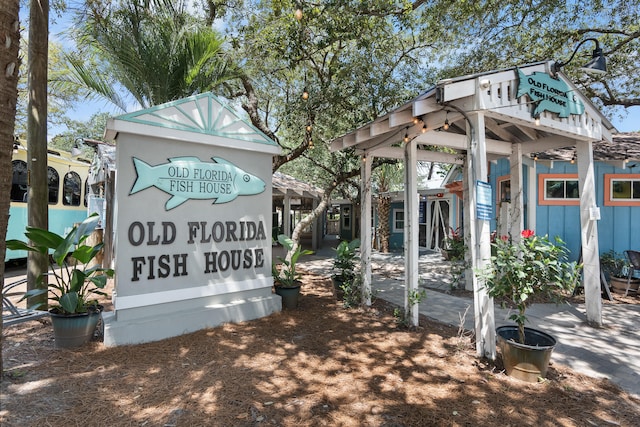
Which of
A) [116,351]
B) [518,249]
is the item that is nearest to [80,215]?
[116,351]

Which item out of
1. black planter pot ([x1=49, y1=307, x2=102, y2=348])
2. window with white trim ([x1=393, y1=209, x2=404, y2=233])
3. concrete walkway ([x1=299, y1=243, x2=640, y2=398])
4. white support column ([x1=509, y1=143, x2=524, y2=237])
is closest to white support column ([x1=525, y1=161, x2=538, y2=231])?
white support column ([x1=509, y1=143, x2=524, y2=237])

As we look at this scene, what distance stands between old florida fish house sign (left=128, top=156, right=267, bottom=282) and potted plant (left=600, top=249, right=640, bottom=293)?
6555 millimetres

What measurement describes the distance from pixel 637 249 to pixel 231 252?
781 cm

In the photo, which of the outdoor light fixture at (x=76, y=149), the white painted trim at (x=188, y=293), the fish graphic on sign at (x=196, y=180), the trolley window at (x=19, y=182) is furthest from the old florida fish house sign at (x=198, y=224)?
the outdoor light fixture at (x=76, y=149)

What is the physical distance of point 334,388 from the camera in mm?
2777

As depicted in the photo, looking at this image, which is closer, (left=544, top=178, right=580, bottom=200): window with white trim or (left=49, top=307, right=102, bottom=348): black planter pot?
(left=49, top=307, right=102, bottom=348): black planter pot

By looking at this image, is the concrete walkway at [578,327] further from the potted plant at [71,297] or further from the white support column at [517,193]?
the potted plant at [71,297]

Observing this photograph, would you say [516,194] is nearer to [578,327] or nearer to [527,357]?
[578,327]

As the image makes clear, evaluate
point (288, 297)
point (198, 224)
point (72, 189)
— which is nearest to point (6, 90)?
point (198, 224)

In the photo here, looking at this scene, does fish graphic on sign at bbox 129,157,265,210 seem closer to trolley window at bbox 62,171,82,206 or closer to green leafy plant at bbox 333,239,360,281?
green leafy plant at bbox 333,239,360,281

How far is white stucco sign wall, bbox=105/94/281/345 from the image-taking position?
12.3 ft

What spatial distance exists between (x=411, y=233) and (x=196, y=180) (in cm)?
296

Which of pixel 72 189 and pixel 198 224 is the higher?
pixel 72 189

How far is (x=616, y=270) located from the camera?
6375 mm
